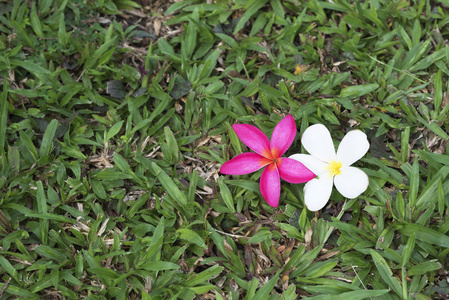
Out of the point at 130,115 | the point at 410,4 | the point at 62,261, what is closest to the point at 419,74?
the point at 410,4

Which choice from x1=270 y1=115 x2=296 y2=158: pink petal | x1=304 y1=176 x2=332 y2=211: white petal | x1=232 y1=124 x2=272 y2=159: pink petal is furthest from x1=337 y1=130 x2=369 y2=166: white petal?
x1=232 y1=124 x2=272 y2=159: pink petal

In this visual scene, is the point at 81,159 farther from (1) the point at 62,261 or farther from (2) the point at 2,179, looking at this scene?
(1) the point at 62,261

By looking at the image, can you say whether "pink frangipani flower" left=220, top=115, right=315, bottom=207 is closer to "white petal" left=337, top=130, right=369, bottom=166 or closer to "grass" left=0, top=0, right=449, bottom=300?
"grass" left=0, top=0, right=449, bottom=300

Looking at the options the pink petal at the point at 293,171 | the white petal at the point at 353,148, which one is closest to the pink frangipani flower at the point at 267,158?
the pink petal at the point at 293,171

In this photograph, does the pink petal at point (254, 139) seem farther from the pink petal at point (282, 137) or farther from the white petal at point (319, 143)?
the white petal at point (319, 143)

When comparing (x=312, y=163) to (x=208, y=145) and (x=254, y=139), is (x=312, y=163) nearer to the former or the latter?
(x=254, y=139)

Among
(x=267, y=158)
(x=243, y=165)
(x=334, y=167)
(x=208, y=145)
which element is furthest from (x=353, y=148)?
(x=208, y=145)
